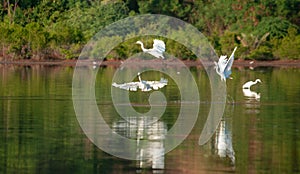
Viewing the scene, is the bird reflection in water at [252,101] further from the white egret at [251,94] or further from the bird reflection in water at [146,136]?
the bird reflection in water at [146,136]

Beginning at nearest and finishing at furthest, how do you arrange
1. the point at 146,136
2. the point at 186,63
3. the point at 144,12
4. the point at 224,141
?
the point at 224,141, the point at 146,136, the point at 186,63, the point at 144,12

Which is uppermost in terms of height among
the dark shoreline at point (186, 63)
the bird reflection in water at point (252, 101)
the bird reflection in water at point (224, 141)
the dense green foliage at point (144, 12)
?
the dense green foliage at point (144, 12)

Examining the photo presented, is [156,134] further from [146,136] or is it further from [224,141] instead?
[224,141]

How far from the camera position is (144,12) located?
195 feet

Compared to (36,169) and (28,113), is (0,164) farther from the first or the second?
(28,113)

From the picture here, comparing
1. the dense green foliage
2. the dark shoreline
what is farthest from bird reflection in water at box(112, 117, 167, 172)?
the dense green foliage

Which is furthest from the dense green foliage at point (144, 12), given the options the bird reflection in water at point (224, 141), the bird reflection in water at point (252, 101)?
the bird reflection in water at point (224, 141)

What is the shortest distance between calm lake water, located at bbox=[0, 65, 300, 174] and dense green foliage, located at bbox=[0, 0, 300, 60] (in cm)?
2363

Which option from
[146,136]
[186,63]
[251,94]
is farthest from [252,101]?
[186,63]

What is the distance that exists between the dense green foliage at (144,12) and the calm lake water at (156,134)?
2363 centimetres

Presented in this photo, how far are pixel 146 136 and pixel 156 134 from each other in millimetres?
361

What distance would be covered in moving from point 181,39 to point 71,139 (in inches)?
1461

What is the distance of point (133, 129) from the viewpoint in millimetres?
18219

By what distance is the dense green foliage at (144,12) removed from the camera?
2040 inches
